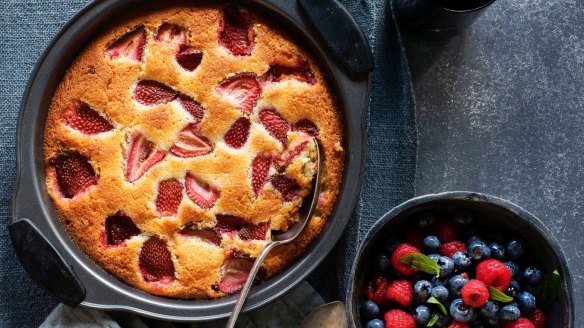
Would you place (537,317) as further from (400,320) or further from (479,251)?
(400,320)

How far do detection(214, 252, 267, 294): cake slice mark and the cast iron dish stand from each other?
0.14 ft

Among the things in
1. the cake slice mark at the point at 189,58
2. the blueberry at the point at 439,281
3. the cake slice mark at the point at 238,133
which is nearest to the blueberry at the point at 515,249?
the blueberry at the point at 439,281

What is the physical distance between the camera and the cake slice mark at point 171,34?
2.13 meters

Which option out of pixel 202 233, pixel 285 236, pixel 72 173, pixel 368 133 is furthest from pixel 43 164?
pixel 368 133

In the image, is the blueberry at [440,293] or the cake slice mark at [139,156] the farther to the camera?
the cake slice mark at [139,156]

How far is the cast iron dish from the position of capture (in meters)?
2.06

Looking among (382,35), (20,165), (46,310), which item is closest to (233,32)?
(382,35)

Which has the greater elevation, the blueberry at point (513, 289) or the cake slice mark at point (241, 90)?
the cake slice mark at point (241, 90)

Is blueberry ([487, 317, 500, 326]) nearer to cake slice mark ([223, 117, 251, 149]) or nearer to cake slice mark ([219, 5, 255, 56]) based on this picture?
cake slice mark ([223, 117, 251, 149])

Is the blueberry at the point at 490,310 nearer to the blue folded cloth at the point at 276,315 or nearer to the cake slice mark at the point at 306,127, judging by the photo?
the blue folded cloth at the point at 276,315

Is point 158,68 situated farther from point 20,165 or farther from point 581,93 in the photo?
point 581,93

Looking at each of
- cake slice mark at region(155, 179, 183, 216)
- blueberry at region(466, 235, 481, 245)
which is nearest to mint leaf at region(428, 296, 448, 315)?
blueberry at region(466, 235, 481, 245)

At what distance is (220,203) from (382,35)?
74cm

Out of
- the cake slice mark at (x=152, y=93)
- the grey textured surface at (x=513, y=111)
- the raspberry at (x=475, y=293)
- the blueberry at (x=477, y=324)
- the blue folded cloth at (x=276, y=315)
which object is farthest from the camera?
the grey textured surface at (x=513, y=111)
